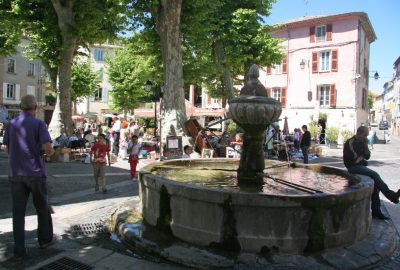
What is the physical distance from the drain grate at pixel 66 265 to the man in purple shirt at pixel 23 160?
1.35ft

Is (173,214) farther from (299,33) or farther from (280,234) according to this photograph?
(299,33)

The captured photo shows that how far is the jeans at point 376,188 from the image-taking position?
262 inches

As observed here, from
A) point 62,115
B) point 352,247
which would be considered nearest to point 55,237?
point 352,247

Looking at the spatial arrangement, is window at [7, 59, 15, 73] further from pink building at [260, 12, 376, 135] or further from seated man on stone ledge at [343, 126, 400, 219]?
seated man on stone ledge at [343, 126, 400, 219]

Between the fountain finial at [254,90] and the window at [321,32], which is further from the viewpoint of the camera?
the window at [321,32]

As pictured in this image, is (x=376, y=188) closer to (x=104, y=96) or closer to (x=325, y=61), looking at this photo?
(x=325, y=61)

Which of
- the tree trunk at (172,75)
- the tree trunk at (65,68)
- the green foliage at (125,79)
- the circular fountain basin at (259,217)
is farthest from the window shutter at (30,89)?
the circular fountain basin at (259,217)

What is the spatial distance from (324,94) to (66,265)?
121 feet

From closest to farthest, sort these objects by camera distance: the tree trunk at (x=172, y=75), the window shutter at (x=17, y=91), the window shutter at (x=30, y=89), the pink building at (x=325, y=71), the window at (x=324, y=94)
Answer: the tree trunk at (x=172, y=75) → the pink building at (x=325, y=71) → the window at (x=324, y=94) → the window shutter at (x=17, y=91) → the window shutter at (x=30, y=89)

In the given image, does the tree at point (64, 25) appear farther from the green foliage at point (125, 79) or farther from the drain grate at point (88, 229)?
the green foliage at point (125, 79)

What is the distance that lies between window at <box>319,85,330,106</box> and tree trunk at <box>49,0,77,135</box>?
86.8 ft

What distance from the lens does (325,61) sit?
38.1m

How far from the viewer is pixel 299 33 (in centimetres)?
3991

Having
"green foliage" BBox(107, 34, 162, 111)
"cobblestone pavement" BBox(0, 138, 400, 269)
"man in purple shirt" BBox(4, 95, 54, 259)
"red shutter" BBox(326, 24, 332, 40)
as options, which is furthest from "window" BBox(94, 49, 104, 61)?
"man in purple shirt" BBox(4, 95, 54, 259)
